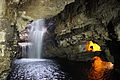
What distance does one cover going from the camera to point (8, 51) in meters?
7.57

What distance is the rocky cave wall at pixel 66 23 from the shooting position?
738 centimetres

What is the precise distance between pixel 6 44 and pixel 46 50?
19.8 metres

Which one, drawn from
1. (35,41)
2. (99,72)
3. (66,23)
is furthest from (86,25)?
(35,41)

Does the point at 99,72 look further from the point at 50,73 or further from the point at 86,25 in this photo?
the point at 86,25

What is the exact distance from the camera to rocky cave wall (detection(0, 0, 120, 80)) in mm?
7383

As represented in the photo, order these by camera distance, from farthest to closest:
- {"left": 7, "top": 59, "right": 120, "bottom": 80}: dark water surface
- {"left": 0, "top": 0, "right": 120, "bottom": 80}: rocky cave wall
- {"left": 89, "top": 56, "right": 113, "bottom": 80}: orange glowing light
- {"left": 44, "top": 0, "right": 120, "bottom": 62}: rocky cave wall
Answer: {"left": 44, "top": 0, "right": 120, "bottom": 62}: rocky cave wall < {"left": 89, "top": 56, "right": 113, "bottom": 80}: orange glowing light < {"left": 7, "top": 59, "right": 120, "bottom": 80}: dark water surface < {"left": 0, "top": 0, "right": 120, "bottom": 80}: rocky cave wall

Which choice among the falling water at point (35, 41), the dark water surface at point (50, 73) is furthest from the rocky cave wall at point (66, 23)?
the dark water surface at point (50, 73)

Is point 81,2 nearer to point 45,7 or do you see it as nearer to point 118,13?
point 118,13

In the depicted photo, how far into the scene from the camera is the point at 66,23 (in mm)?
18234

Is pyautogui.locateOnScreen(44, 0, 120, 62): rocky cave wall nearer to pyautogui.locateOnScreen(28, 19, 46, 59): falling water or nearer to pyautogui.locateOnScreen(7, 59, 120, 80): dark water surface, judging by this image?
pyautogui.locateOnScreen(7, 59, 120, 80): dark water surface

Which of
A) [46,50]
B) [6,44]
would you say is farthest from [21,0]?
[46,50]

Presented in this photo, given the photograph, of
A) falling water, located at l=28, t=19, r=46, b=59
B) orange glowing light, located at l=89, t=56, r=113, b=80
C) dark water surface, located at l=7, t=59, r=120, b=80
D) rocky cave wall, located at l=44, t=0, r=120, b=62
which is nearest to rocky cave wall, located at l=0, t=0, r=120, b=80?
rocky cave wall, located at l=44, t=0, r=120, b=62

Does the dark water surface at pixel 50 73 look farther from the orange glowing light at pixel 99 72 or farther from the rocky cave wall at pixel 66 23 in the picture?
the rocky cave wall at pixel 66 23

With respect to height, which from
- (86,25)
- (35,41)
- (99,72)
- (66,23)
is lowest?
(99,72)
